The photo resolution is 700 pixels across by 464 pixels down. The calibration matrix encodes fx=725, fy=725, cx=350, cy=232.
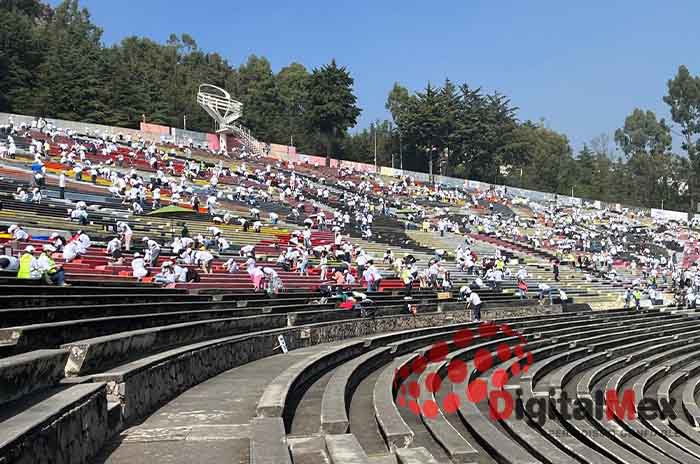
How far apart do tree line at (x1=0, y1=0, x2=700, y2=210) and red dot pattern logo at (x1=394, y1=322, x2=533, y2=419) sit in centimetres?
4900

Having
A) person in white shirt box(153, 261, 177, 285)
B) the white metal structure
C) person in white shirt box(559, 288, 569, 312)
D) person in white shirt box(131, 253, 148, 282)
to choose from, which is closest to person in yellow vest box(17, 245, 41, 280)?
person in white shirt box(153, 261, 177, 285)

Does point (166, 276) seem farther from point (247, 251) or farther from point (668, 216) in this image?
point (668, 216)

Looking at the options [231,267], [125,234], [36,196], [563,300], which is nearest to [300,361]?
[231,267]

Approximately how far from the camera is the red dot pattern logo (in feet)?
35.4

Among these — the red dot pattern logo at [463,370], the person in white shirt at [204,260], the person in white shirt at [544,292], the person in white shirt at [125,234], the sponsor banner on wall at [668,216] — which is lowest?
the red dot pattern logo at [463,370]

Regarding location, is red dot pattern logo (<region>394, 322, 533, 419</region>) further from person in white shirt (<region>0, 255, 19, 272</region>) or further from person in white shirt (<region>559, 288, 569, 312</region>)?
person in white shirt (<region>559, 288, 569, 312</region>)

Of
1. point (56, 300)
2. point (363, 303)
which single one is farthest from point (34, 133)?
point (56, 300)

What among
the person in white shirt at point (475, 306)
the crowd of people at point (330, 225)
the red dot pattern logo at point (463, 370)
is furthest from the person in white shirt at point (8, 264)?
the person in white shirt at point (475, 306)

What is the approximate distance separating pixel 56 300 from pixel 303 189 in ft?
123

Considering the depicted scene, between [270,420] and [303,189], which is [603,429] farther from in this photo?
[303,189]

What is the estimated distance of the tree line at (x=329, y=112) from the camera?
2462 inches

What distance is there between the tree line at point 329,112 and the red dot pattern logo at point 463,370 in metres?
49.0

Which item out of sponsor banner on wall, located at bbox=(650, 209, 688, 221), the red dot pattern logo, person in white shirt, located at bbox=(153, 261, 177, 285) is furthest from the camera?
sponsor banner on wall, located at bbox=(650, 209, 688, 221)

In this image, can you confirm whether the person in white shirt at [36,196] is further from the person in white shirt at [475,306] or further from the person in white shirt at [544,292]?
the person in white shirt at [544,292]
